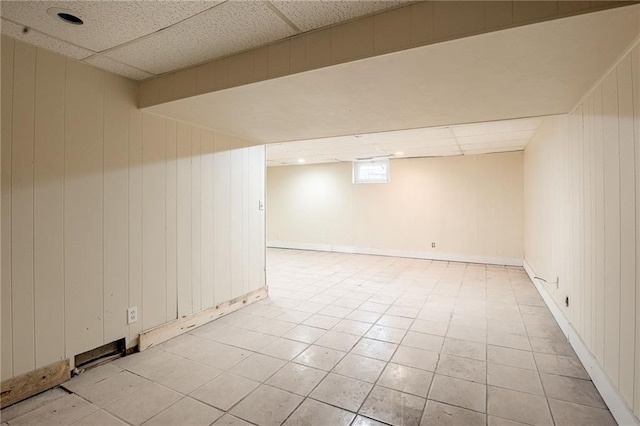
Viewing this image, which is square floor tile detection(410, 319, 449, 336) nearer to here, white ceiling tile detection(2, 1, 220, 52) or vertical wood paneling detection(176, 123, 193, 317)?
vertical wood paneling detection(176, 123, 193, 317)

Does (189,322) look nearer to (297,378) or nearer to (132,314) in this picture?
(132,314)

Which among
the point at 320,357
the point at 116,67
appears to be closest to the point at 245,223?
the point at 320,357

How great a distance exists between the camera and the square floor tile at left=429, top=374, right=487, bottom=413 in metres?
1.97

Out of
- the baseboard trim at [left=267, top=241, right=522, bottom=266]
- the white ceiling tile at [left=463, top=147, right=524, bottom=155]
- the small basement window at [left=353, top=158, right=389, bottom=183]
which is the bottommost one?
the baseboard trim at [left=267, top=241, right=522, bottom=266]

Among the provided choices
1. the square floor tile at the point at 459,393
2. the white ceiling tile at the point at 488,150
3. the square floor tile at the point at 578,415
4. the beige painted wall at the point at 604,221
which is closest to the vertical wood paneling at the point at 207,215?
the square floor tile at the point at 459,393

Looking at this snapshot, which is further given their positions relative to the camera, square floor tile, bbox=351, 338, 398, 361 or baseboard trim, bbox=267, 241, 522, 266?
baseboard trim, bbox=267, 241, 522, 266

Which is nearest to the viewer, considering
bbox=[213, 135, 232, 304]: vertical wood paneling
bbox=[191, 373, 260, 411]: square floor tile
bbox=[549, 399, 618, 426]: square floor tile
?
bbox=[549, 399, 618, 426]: square floor tile

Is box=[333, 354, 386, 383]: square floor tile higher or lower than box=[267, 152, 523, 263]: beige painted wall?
lower

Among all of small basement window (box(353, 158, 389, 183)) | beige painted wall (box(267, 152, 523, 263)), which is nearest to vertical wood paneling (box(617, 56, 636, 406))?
beige painted wall (box(267, 152, 523, 263))

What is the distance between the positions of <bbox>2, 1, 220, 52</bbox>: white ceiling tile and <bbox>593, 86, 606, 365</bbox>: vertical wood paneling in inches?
96.7

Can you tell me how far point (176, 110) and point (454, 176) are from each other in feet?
19.0

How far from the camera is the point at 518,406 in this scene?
6.36 ft

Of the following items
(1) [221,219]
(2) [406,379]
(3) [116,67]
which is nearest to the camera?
(2) [406,379]

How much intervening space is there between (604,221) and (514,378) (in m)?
1.24
